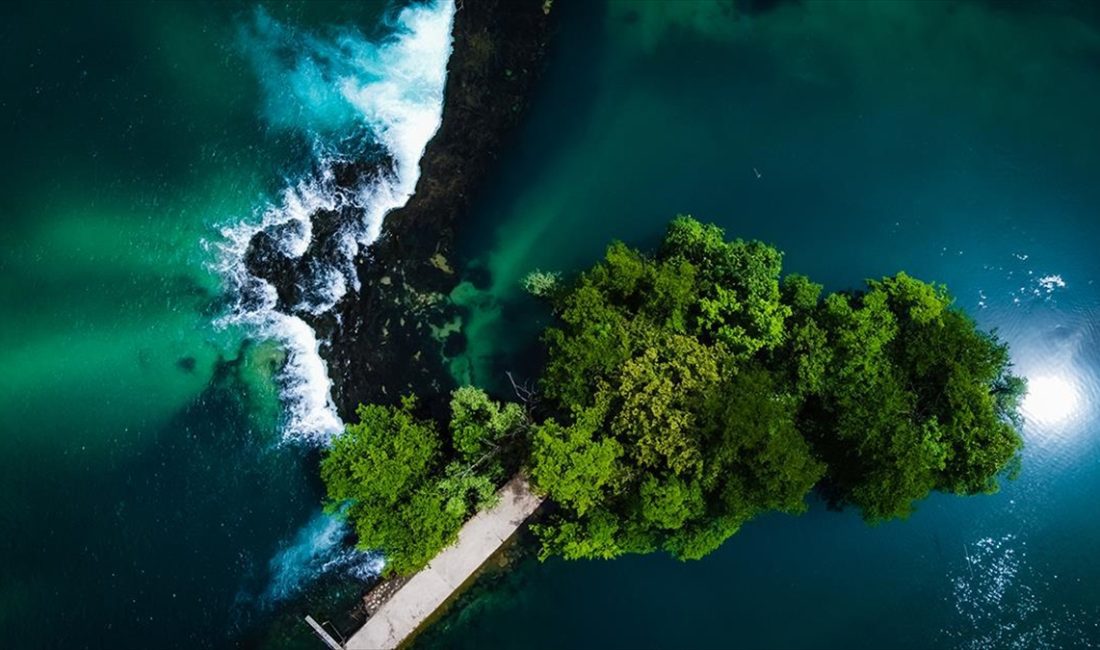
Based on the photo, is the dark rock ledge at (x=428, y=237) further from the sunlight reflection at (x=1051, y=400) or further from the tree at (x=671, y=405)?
the sunlight reflection at (x=1051, y=400)

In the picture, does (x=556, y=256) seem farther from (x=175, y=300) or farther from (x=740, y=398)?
(x=175, y=300)

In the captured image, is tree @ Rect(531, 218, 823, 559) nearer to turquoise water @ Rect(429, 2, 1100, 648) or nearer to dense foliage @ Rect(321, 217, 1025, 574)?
dense foliage @ Rect(321, 217, 1025, 574)

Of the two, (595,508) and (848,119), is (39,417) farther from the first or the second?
(848,119)

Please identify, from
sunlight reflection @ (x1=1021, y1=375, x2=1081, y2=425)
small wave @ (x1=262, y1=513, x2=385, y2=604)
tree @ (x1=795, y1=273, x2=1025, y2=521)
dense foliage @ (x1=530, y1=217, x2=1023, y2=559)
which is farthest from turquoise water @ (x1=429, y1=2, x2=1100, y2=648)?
tree @ (x1=795, y1=273, x2=1025, y2=521)

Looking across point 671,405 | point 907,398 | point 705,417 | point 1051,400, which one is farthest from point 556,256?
point 1051,400

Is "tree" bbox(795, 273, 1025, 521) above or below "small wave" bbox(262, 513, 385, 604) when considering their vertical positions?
below

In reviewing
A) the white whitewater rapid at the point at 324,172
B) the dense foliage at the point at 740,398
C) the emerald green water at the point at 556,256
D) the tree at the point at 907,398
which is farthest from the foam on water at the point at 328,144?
the tree at the point at 907,398

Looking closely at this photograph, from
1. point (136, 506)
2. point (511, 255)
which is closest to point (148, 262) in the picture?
point (136, 506)
